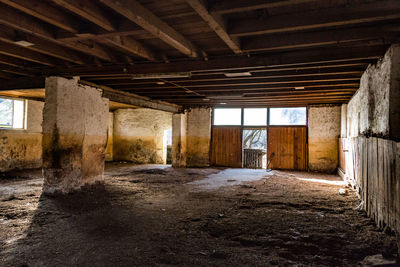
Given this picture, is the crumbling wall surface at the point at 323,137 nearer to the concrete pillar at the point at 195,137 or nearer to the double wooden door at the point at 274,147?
the double wooden door at the point at 274,147

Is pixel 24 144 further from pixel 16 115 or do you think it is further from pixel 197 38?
pixel 197 38

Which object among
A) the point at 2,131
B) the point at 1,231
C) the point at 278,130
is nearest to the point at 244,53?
the point at 1,231

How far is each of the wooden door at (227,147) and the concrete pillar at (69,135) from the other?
5939 mm

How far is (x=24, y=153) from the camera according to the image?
987cm

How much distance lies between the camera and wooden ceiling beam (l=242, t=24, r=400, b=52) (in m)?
3.37

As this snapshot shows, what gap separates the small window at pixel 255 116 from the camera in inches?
441

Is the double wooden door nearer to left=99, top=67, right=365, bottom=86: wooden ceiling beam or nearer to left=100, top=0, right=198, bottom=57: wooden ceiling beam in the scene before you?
left=99, top=67, right=365, bottom=86: wooden ceiling beam

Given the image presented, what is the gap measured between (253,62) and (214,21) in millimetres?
1657

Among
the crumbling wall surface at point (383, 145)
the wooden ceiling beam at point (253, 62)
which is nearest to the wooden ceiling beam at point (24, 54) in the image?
the wooden ceiling beam at point (253, 62)

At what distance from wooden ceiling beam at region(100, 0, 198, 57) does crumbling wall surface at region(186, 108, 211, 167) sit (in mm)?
7675

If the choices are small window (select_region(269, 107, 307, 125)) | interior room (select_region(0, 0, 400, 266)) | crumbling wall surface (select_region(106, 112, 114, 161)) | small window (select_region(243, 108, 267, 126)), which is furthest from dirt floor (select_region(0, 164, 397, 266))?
crumbling wall surface (select_region(106, 112, 114, 161))

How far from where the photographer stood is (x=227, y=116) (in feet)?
38.2

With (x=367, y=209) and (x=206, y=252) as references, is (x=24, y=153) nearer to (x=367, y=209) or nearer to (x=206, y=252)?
(x=206, y=252)

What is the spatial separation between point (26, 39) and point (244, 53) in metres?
3.24
